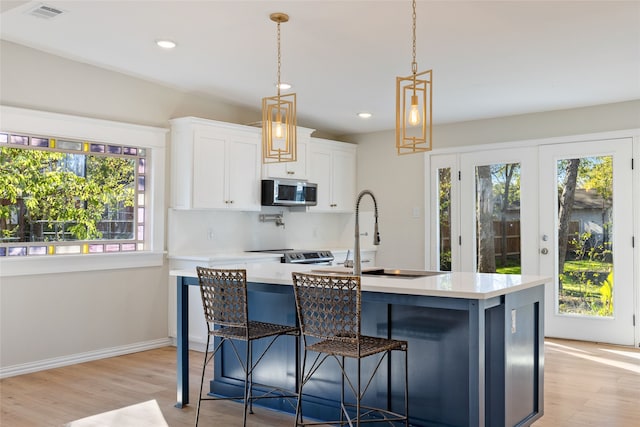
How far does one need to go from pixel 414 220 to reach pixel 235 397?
149 inches

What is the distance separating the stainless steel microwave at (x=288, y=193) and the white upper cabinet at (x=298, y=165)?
10 cm

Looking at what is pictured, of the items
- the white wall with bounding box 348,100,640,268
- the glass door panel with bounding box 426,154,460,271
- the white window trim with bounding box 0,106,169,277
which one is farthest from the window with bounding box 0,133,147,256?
the glass door panel with bounding box 426,154,460,271

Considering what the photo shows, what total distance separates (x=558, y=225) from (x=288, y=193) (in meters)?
2.82

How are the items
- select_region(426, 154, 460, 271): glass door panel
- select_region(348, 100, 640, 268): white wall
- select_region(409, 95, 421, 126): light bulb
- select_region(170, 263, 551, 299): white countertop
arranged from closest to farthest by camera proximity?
1. select_region(170, 263, 551, 299): white countertop
2. select_region(409, 95, 421, 126): light bulb
3. select_region(348, 100, 640, 268): white wall
4. select_region(426, 154, 460, 271): glass door panel

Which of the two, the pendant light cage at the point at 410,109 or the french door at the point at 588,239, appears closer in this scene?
the pendant light cage at the point at 410,109

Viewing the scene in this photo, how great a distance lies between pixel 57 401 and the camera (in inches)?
151

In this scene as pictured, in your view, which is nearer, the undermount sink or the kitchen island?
the kitchen island

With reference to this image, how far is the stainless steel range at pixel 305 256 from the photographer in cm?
587

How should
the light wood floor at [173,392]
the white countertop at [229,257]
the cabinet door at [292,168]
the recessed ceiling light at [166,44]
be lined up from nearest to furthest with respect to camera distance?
the light wood floor at [173,392] < the recessed ceiling light at [166,44] < the white countertop at [229,257] < the cabinet door at [292,168]

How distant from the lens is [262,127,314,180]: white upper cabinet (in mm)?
6211

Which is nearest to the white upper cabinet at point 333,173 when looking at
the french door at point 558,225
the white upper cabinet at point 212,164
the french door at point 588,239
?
the white upper cabinet at point 212,164

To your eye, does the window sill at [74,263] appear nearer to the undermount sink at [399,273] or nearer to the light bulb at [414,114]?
the undermount sink at [399,273]

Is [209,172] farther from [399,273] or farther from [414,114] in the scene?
[414,114]

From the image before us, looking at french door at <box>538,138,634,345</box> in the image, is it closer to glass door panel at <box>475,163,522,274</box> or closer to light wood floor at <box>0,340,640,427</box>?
glass door panel at <box>475,163,522,274</box>
